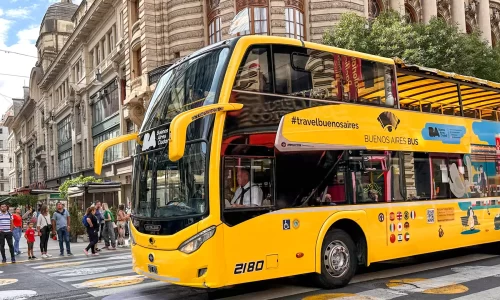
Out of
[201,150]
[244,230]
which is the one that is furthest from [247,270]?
[201,150]

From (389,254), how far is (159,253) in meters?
4.37

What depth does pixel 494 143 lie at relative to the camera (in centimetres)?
1202

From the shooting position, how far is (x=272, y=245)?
7.60 m

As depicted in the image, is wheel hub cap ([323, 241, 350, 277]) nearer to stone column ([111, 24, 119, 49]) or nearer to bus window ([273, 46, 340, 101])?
bus window ([273, 46, 340, 101])

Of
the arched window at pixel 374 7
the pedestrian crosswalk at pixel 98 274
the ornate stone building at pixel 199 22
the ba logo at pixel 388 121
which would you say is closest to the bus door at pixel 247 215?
the pedestrian crosswalk at pixel 98 274

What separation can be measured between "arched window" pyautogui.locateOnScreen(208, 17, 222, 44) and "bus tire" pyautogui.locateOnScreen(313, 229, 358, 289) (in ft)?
67.1

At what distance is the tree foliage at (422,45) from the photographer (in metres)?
21.1

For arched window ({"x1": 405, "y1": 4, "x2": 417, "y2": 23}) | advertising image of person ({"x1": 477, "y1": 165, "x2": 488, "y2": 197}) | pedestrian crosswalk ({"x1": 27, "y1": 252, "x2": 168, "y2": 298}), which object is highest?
arched window ({"x1": 405, "y1": 4, "x2": 417, "y2": 23})

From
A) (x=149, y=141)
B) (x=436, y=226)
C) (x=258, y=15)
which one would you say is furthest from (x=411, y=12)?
(x=149, y=141)

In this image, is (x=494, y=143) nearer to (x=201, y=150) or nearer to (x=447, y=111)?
(x=447, y=111)

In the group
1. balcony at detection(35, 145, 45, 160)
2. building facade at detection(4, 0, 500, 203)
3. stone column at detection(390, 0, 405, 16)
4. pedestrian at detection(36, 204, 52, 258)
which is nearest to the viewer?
pedestrian at detection(36, 204, 52, 258)

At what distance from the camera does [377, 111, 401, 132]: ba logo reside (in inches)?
373

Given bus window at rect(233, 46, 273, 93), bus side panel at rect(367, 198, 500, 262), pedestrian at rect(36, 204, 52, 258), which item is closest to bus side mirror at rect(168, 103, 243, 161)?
bus window at rect(233, 46, 273, 93)

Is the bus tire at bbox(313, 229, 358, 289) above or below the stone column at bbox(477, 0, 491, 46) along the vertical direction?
below
